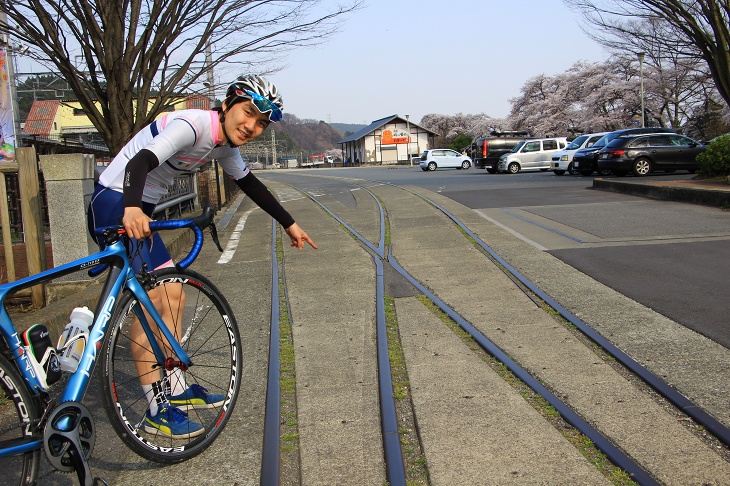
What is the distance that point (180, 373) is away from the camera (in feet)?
11.9

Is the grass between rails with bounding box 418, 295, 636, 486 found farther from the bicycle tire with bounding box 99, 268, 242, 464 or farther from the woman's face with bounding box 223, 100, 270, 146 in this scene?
the woman's face with bounding box 223, 100, 270, 146

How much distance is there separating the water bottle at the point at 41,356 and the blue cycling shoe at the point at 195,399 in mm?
797

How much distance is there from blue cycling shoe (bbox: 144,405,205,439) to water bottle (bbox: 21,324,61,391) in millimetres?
715

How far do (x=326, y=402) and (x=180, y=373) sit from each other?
3.02 feet

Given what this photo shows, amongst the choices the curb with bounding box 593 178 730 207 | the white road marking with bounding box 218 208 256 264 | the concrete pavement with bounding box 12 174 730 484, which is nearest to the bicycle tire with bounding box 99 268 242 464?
the concrete pavement with bounding box 12 174 730 484

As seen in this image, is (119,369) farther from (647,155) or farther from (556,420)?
(647,155)

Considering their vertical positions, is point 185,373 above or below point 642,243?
above

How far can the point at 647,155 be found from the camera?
72.4 ft

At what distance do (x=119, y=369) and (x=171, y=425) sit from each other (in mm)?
392

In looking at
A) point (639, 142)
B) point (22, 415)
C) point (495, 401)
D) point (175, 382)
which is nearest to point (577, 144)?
point (639, 142)

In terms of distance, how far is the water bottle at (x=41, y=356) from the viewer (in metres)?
2.79

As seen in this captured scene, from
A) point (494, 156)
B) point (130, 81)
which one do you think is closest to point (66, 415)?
point (130, 81)

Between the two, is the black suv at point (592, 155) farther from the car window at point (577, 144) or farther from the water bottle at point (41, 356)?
the water bottle at point (41, 356)

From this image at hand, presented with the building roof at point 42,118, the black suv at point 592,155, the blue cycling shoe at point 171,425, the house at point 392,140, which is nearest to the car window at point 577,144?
the black suv at point 592,155
